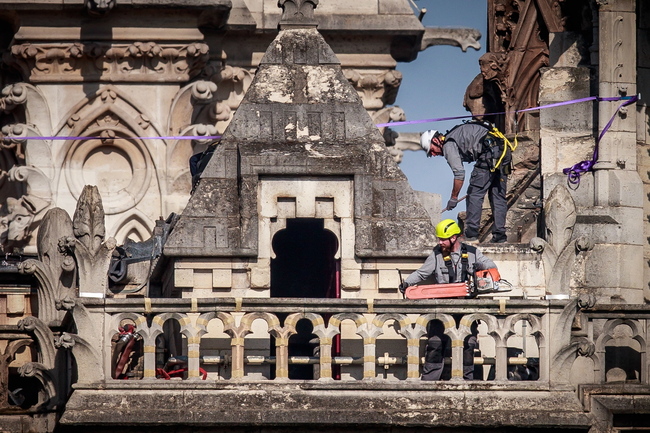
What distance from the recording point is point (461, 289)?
1272 inches

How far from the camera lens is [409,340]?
1256 inches

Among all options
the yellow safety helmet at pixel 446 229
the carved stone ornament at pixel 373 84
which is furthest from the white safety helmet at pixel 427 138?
the carved stone ornament at pixel 373 84

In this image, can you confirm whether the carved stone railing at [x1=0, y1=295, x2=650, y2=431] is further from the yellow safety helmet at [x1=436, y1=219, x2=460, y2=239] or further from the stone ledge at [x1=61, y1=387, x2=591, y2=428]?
the yellow safety helmet at [x1=436, y1=219, x2=460, y2=239]

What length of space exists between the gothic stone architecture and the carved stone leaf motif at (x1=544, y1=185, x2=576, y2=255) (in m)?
0.03

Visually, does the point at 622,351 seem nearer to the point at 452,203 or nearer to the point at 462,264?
the point at 462,264

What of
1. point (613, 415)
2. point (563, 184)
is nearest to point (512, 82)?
point (563, 184)

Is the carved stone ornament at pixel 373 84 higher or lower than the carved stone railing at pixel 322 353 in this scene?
higher

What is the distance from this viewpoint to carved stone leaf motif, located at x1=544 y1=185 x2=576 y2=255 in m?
32.6

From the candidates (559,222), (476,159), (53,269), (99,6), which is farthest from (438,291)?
(99,6)

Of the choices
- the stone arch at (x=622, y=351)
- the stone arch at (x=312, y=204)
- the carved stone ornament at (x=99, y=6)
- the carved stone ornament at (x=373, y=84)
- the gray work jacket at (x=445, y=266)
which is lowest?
the stone arch at (x=622, y=351)

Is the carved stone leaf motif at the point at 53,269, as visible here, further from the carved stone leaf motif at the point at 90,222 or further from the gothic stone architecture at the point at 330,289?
the carved stone leaf motif at the point at 90,222

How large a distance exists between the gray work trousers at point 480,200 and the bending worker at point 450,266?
3619 millimetres

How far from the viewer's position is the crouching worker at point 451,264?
32.5 meters

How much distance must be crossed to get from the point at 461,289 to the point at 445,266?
1.42 ft
